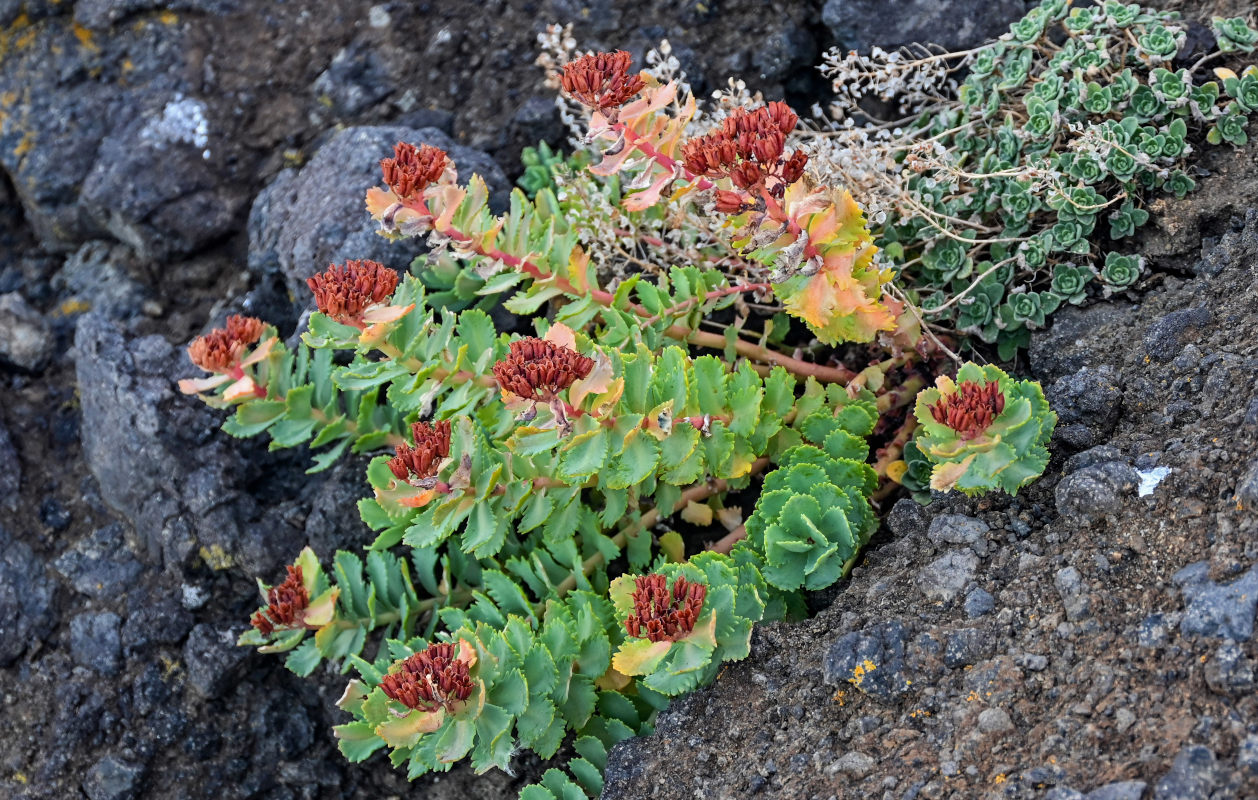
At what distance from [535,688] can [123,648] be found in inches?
55.7

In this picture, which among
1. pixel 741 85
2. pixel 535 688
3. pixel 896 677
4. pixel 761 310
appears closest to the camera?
pixel 896 677

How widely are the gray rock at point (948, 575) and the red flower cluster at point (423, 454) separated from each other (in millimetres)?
1152

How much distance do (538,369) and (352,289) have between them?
2.04ft

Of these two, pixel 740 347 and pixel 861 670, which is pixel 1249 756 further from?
pixel 740 347

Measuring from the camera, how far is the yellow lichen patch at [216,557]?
330 cm

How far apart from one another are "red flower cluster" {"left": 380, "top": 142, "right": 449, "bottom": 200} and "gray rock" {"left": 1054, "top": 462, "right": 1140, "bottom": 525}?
5.50ft

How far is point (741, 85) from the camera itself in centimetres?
333

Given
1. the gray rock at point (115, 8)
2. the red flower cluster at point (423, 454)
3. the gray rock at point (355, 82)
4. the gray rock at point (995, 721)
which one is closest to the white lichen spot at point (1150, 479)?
the gray rock at point (995, 721)

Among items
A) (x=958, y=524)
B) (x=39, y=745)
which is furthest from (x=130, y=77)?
(x=958, y=524)

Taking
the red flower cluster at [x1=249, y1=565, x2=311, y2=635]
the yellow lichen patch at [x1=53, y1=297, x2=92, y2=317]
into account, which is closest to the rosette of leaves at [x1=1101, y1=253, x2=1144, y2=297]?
the red flower cluster at [x1=249, y1=565, x2=311, y2=635]

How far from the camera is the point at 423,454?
2508 mm

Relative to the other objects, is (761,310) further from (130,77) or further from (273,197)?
(130,77)

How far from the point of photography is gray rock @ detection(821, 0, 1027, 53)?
12.0 ft

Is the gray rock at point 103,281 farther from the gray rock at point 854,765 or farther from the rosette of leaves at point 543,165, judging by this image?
the gray rock at point 854,765
